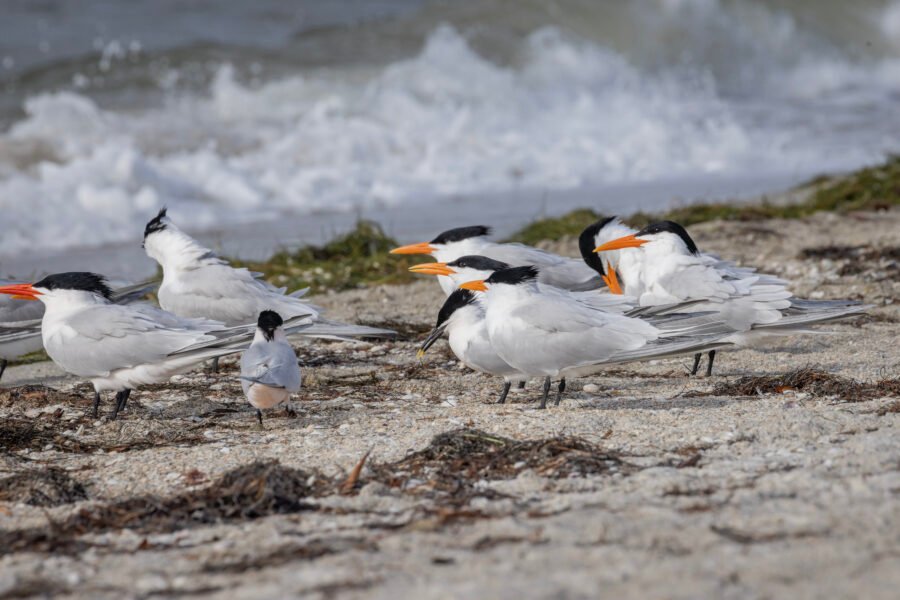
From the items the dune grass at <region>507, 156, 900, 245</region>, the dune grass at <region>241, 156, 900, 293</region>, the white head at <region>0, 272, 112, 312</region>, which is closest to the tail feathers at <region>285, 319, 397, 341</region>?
the white head at <region>0, 272, 112, 312</region>

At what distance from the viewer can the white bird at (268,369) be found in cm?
405

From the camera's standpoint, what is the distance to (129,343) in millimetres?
4324

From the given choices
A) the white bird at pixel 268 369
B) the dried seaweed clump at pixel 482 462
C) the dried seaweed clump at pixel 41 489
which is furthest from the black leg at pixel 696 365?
the dried seaweed clump at pixel 41 489

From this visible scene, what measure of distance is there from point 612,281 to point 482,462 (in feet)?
9.11

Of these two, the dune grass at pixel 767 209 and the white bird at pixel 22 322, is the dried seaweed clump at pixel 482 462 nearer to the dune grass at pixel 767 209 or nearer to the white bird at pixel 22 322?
the white bird at pixel 22 322

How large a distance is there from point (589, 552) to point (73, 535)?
1.31m

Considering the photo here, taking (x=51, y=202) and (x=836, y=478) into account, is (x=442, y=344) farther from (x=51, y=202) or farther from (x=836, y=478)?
(x=51, y=202)

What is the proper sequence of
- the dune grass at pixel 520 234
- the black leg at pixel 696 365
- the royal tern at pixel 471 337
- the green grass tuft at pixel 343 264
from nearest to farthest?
the royal tern at pixel 471 337 → the black leg at pixel 696 365 → the green grass tuft at pixel 343 264 → the dune grass at pixel 520 234

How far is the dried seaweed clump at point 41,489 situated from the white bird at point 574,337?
5.66ft

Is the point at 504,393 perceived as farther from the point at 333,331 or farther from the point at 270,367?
the point at 270,367

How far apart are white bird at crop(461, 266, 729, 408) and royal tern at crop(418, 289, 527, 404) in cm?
13

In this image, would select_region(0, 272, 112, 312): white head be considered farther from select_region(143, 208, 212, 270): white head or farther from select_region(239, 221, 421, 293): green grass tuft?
select_region(239, 221, 421, 293): green grass tuft

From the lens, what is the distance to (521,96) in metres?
16.1

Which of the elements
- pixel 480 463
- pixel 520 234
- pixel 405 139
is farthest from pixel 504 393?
pixel 405 139
